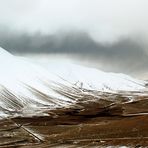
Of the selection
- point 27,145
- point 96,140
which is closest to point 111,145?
point 96,140

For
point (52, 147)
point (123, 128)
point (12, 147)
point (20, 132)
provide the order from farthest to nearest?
point (20, 132) → point (123, 128) → point (12, 147) → point (52, 147)

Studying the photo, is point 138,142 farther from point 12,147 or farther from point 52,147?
point 12,147

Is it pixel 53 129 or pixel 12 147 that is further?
pixel 53 129

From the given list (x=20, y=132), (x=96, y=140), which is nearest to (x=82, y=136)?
(x=96, y=140)

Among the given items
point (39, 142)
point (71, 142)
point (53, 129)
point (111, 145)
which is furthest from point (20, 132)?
point (111, 145)

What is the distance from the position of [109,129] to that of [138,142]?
32002 mm

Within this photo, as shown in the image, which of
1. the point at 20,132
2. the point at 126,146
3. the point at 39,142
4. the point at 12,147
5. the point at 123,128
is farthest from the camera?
the point at 20,132

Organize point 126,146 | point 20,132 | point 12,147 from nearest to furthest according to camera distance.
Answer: point 126,146 → point 12,147 → point 20,132

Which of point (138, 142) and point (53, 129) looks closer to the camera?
point (138, 142)

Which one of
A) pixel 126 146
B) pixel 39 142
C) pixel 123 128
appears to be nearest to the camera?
pixel 126 146

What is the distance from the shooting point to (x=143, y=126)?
114188 mm

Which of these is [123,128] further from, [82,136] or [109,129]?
[82,136]

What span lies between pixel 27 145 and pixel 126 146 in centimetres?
2453

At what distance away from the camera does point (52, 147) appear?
82.9 meters
